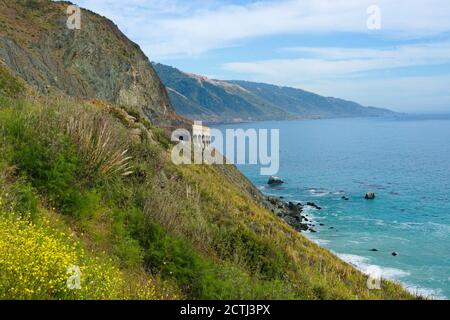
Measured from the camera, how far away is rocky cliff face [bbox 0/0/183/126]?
160 ft

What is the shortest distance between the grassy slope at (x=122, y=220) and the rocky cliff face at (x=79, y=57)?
36.7 metres

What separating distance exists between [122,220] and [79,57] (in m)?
56.6

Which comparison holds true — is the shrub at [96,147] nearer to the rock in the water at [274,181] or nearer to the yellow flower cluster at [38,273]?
the yellow flower cluster at [38,273]

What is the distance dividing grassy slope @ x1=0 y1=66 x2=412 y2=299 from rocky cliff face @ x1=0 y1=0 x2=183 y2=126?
3669 cm

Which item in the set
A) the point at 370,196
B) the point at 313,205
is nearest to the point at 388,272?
the point at 313,205

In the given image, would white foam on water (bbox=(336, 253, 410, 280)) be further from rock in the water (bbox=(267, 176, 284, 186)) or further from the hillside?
rock in the water (bbox=(267, 176, 284, 186))

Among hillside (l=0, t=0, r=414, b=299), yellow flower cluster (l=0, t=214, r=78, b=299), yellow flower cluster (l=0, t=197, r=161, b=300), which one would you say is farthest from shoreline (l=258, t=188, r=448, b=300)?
yellow flower cluster (l=0, t=214, r=78, b=299)

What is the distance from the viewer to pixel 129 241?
7.65 m

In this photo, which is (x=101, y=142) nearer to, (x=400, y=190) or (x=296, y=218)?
(x=296, y=218)

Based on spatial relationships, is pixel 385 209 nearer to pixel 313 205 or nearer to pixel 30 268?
pixel 313 205

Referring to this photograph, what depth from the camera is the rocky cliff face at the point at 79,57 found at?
160 feet

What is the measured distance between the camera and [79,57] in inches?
2356

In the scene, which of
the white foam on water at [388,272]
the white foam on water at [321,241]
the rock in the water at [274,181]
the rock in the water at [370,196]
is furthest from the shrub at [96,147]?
the rock in the water at [274,181]

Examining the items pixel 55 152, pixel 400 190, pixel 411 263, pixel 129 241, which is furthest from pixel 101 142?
pixel 400 190
